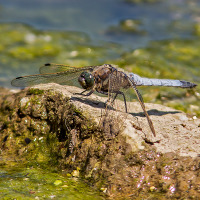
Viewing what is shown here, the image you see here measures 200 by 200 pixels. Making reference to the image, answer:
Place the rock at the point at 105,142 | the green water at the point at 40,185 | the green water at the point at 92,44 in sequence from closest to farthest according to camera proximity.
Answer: the green water at the point at 40,185
the rock at the point at 105,142
the green water at the point at 92,44

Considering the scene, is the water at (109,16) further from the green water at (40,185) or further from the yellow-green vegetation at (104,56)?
the green water at (40,185)

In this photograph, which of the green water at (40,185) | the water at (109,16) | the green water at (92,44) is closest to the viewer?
the green water at (40,185)

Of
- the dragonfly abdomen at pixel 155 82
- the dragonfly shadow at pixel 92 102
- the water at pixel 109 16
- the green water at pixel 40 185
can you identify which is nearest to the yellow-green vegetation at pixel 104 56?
the dragonfly abdomen at pixel 155 82

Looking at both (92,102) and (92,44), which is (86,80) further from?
(92,44)

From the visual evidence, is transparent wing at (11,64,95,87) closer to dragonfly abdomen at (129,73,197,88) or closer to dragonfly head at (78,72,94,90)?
dragonfly head at (78,72,94,90)

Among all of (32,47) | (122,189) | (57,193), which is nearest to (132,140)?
(122,189)

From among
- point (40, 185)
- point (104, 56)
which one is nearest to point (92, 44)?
point (104, 56)

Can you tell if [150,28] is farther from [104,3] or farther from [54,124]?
[54,124]
